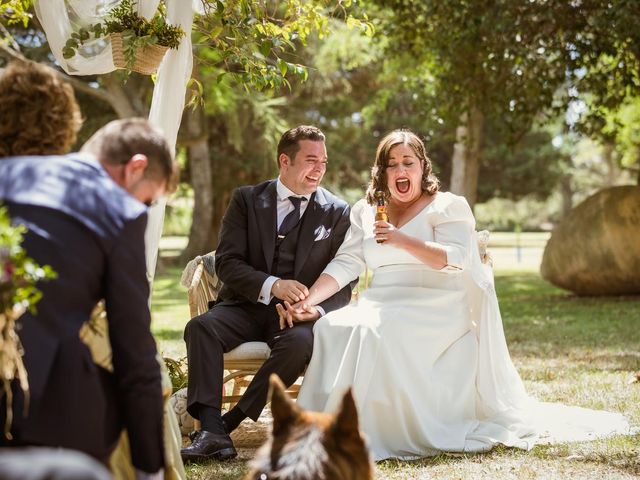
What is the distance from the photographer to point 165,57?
5.64 m

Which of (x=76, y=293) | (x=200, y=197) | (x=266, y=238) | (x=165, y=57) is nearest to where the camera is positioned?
(x=76, y=293)

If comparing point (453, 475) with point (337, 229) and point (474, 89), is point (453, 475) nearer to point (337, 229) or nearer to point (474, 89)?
point (337, 229)

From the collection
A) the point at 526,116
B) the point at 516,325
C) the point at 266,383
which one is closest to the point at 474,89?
the point at 526,116

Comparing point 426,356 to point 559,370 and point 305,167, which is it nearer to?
point 305,167

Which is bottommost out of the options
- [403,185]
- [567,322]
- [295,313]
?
[567,322]

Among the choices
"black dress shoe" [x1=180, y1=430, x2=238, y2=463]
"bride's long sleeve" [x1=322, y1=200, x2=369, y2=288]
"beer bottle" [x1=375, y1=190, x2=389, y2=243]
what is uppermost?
"beer bottle" [x1=375, y1=190, x2=389, y2=243]

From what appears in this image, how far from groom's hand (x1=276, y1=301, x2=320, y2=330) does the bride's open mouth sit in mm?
978

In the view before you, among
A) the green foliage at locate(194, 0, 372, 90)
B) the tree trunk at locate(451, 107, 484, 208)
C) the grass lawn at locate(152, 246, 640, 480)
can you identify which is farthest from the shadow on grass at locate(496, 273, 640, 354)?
the green foliage at locate(194, 0, 372, 90)

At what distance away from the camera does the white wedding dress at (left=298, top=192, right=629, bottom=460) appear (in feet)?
17.0

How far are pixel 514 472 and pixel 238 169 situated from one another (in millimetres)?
22894

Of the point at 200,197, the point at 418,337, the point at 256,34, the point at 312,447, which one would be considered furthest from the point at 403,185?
the point at 200,197

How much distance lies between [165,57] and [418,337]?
242 cm

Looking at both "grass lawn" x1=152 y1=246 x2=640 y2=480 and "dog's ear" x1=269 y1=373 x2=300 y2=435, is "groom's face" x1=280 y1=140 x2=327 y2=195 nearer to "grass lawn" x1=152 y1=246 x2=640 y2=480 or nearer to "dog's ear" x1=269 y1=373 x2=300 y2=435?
"grass lawn" x1=152 y1=246 x2=640 y2=480

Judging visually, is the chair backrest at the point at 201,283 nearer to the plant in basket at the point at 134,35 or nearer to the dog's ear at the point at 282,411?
the plant in basket at the point at 134,35
